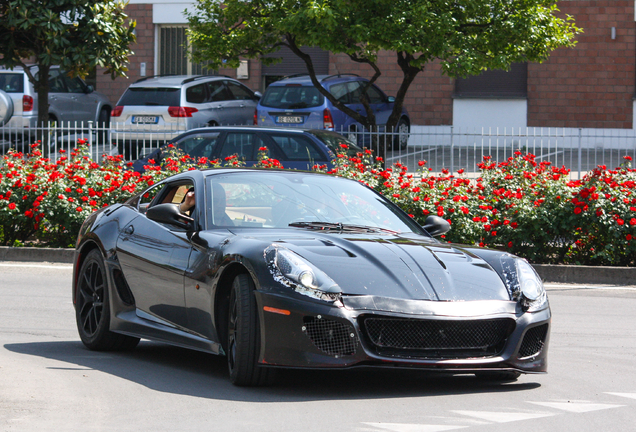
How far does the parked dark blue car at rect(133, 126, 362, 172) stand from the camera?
49.1 ft

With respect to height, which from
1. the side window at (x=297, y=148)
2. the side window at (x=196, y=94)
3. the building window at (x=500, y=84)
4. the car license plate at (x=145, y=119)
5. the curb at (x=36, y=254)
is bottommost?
the curb at (x=36, y=254)

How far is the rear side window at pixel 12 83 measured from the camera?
2242 cm

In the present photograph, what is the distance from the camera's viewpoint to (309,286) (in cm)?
533

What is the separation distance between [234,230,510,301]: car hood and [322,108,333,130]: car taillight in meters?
15.5

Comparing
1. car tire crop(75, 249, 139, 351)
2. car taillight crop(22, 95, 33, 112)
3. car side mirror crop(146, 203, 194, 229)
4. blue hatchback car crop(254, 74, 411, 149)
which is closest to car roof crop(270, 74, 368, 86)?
blue hatchback car crop(254, 74, 411, 149)

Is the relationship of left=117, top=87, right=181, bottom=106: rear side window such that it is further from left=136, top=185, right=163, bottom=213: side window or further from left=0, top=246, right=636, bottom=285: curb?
left=136, top=185, right=163, bottom=213: side window

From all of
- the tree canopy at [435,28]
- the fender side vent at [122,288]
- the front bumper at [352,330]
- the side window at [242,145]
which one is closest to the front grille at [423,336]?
the front bumper at [352,330]

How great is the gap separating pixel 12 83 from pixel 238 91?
5274 millimetres

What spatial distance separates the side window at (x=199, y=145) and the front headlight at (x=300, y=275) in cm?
998

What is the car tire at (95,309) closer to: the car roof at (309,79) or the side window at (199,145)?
the side window at (199,145)

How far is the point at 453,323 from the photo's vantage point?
17.5ft

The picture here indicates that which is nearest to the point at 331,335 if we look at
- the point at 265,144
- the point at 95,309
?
the point at 95,309

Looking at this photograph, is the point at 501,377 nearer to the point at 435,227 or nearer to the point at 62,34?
the point at 435,227

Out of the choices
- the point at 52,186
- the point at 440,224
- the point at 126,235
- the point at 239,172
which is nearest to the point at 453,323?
the point at 440,224
